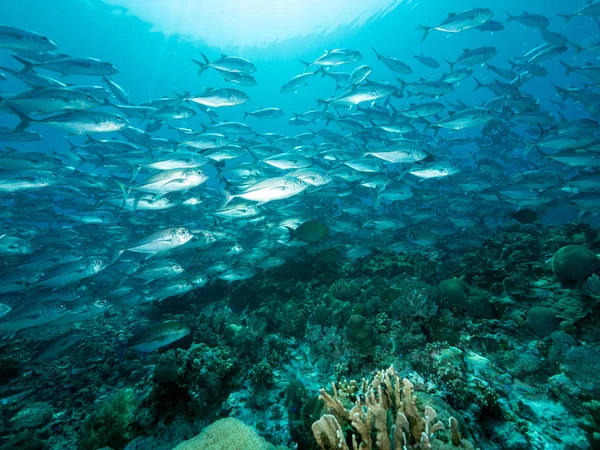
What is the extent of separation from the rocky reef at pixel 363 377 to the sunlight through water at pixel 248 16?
45.4 metres

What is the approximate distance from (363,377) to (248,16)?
5235 centimetres

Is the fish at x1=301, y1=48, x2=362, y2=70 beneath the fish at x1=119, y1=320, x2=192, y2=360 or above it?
above

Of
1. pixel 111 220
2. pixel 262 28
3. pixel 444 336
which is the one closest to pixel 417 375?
pixel 444 336

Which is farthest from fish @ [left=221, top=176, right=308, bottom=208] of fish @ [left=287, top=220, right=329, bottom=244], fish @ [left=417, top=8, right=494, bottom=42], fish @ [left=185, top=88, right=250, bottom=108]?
fish @ [left=417, top=8, right=494, bottom=42]

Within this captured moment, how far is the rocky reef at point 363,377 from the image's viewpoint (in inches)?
100

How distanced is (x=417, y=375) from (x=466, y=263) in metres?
4.63

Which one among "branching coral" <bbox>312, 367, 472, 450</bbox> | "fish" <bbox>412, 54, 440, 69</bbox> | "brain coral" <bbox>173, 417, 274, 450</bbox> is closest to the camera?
"branching coral" <bbox>312, 367, 472, 450</bbox>

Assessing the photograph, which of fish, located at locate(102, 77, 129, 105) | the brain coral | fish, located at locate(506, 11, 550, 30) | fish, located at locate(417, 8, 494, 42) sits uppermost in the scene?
fish, located at locate(506, 11, 550, 30)

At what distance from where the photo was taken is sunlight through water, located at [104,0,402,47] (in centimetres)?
3734

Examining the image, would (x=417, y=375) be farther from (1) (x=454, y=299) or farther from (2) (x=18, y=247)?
(2) (x=18, y=247)

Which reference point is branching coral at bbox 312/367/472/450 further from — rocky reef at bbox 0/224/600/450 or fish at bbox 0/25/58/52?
fish at bbox 0/25/58/52

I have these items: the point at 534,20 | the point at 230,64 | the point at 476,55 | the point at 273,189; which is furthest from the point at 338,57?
the point at 534,20

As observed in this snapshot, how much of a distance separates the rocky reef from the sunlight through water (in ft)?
149

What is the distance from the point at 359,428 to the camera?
1.96 meters
